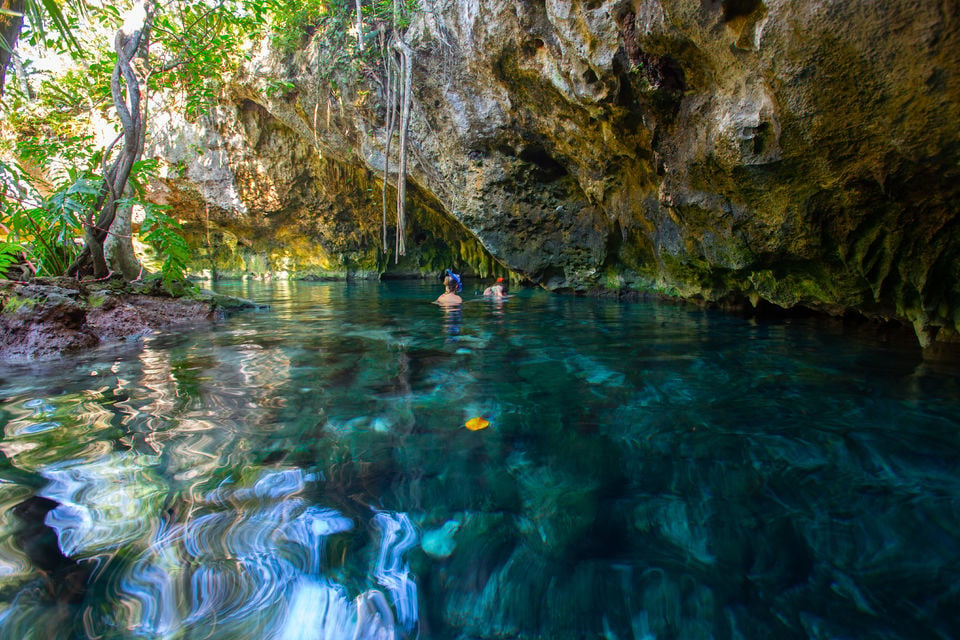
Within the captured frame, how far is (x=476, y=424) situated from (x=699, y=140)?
12.1 ft

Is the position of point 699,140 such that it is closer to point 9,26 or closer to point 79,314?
point 9,26

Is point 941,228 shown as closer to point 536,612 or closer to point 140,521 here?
point 536,612

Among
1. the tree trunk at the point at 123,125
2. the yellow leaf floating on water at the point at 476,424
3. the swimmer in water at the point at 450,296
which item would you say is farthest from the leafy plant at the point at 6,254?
the swimmer in water at the point at 450,296

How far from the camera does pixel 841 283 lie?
4004mm

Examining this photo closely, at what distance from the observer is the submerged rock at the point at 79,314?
3.69 metres

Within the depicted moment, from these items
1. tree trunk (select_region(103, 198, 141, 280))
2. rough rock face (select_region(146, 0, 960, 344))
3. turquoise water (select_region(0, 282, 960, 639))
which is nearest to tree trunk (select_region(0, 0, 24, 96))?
tree trunk (select_region(103, 198, 141, 280))

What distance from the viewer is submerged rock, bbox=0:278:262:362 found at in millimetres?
3686

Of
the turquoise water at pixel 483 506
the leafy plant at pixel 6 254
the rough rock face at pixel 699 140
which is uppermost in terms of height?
the rough rock face at pixel 699 140

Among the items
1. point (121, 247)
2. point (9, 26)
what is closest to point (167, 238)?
point (121, 247)

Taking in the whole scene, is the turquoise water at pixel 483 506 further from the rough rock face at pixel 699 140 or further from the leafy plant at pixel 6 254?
the leafy plant at pixel 6 254

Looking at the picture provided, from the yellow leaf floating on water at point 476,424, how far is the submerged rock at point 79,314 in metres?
3.72

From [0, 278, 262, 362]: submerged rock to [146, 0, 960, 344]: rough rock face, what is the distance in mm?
5343

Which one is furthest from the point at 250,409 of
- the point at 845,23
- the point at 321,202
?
the point at 321,202

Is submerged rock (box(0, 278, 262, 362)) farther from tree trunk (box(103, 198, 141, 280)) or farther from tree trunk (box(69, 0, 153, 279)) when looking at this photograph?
tree trunk (box(69, 0, 153, 279))
